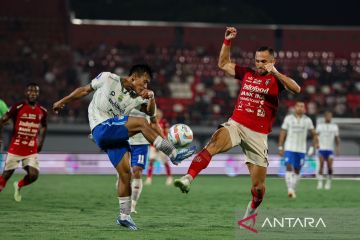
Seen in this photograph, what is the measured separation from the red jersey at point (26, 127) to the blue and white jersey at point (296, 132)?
23.4 feet

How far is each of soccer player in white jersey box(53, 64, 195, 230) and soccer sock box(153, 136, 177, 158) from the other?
0.11 meters

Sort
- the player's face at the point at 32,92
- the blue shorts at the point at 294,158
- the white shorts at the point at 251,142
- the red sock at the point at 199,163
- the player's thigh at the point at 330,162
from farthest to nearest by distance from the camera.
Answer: the player's thigh at the point at 330,162 → the blue shorts at the point at 294,158 → the player's face at the point at 32,92 → the white shorts at the point at 251,142 → the red sock at the point at 199,163

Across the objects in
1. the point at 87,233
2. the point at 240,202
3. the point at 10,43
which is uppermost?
the point at 10,43

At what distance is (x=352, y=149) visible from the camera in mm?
30141

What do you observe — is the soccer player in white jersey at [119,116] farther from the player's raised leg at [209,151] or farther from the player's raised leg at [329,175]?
the player's raised leg at [329,175]

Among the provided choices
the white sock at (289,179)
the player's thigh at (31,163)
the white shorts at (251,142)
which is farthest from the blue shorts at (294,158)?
the white shorts at (251,142)

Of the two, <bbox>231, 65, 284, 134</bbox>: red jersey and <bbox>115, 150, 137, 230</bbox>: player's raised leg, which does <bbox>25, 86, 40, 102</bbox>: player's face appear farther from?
<bbox>231, 65, 284, 134</bbox>: red jersey

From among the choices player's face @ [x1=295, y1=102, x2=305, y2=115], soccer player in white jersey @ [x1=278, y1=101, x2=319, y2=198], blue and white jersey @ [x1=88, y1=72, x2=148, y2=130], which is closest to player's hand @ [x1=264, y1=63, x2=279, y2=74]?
blue and white jersey @ [x1=88, y1=72, x2=148, y2=130]

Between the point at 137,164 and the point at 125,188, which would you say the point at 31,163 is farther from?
the point at 125,188

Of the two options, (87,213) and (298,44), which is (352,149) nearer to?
(298,44)

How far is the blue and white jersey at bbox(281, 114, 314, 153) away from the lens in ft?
68.7

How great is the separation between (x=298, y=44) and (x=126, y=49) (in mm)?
8522

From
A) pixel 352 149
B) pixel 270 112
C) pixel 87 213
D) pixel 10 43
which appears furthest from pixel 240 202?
pixel 10 43

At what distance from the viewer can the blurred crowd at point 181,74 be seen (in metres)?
33.7
